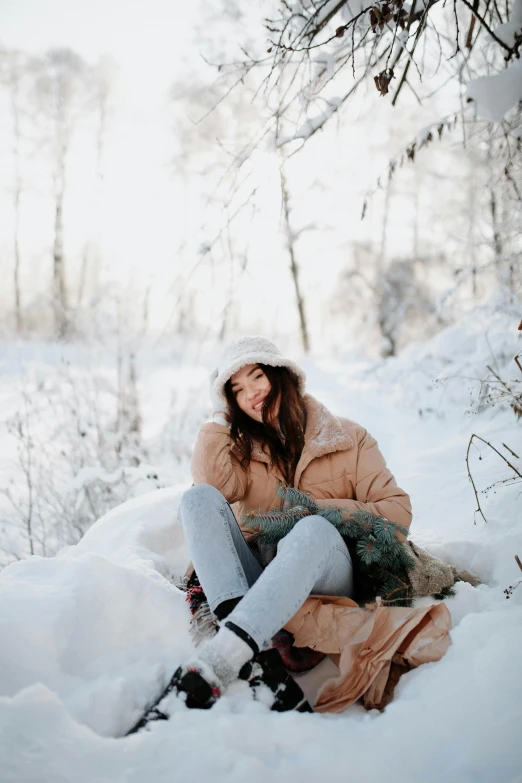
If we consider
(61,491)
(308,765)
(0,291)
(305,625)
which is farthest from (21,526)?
(0,291)

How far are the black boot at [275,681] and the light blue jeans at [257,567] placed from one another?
0.31ft

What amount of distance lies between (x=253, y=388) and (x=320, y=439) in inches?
17.5

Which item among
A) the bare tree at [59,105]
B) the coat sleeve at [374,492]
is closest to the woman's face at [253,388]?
the coat sleeve at [374,492]

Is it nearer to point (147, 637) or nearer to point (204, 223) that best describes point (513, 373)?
point (204, 223)

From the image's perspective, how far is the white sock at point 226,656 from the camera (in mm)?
1322

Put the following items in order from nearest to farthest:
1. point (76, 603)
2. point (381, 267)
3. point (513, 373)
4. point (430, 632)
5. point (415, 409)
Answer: point (430, 632), point (76, 603), point (513, 373), point (415, 409), point (381, 267)

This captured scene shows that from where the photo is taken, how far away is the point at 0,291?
14.4 m

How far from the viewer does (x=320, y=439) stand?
2.11 meters

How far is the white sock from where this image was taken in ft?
4.34

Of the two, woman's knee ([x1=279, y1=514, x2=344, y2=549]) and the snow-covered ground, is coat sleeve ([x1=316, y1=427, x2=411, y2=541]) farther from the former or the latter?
the snow-covered ground

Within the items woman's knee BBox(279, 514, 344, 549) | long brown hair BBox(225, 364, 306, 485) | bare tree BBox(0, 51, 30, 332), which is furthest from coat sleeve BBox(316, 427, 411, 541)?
bare tree BBox(0, 51, 30, 332)

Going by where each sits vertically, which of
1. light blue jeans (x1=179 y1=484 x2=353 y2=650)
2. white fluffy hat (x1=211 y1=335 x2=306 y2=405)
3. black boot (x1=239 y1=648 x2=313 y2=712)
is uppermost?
white fluffy hat (x1=211 y1=335 x2=306 y2=405)

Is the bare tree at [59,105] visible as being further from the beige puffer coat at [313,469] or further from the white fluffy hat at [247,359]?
the beige puffer coat at [313,469]

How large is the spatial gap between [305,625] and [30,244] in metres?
14.6
